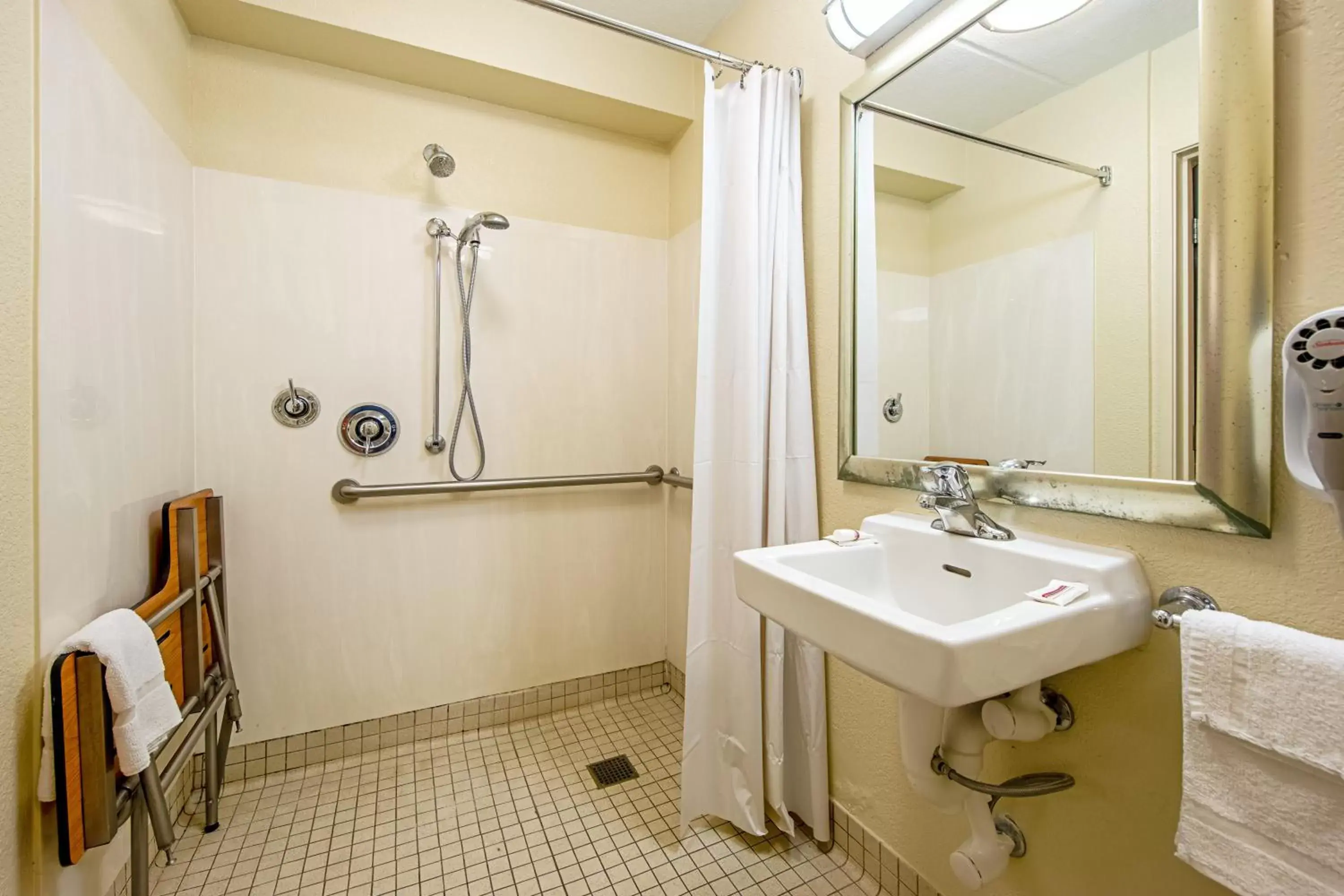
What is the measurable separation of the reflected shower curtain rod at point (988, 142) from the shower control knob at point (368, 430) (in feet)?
5.14

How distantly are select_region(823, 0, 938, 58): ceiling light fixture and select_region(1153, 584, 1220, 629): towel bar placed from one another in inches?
46.1

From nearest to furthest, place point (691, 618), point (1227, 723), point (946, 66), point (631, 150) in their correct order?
point (1227, 723), point (946, 66), point (691, 618), point (631, 150)

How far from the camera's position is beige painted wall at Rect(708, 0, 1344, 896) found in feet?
2.13

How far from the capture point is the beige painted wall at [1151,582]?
2.13 ft

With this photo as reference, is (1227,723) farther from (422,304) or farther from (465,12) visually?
(465,12)

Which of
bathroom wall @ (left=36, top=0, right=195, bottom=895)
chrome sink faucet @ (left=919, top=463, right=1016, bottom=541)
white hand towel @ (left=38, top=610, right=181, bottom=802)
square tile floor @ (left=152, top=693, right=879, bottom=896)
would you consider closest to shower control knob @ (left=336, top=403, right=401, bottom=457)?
bathroom wall @ (left=36, top=0, right=195, bottom=895)

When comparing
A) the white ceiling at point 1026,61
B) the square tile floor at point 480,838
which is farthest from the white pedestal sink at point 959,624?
the white ceiling at point 1026,61

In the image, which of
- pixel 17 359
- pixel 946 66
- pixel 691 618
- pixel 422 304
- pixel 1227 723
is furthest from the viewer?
pixel 422 304

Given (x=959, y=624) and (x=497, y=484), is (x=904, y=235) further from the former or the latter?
(x=497, y=484)

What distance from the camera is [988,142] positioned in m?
1.07

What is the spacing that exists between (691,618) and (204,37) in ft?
6.79

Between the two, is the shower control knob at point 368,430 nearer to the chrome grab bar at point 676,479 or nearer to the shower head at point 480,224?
the shower head at point 480,224

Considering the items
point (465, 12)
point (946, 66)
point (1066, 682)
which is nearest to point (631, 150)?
point (465, 12)

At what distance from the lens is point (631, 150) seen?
2008mm
